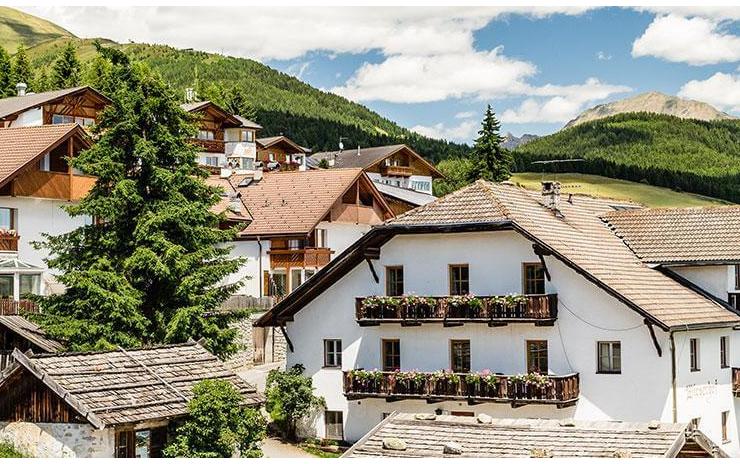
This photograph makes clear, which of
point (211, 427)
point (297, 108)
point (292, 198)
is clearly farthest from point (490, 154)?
point (297, 108)

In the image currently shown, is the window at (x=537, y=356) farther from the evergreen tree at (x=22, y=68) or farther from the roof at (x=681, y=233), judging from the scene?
the evergreen tree at (x=22, y=68)

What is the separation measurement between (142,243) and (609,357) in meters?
14.9

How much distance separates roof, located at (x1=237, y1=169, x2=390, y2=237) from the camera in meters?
58.7

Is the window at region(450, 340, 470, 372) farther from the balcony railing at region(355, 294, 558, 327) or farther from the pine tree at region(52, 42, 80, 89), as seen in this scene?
the pine tree at region(52, 42, 80, 89)

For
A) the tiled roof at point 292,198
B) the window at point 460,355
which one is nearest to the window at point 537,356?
the window at point 460,355

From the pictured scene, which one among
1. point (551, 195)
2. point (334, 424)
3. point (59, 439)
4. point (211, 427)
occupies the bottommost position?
point (334, 424)

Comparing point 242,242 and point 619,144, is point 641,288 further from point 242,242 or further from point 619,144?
point 619,144

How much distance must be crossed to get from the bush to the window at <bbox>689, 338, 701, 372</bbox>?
47.5 ft

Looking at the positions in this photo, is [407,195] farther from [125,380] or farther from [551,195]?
[125,380]

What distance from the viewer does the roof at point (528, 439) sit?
23156mm

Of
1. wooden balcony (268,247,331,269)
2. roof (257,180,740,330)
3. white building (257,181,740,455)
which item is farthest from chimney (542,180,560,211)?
wooden balcony (268,247,331,269)

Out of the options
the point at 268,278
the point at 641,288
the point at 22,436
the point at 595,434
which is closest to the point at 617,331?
the point at 641,288

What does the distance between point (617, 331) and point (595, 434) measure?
13.8 m

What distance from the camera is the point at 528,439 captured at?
79.6ft
